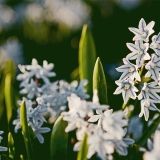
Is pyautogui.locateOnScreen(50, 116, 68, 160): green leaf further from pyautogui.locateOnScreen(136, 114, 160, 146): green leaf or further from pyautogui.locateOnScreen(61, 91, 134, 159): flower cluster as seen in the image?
pyautogui.locateOnScreen(136, 114, 160, 146): green leaf

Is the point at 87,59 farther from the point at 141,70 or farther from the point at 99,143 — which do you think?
the point at 99,143

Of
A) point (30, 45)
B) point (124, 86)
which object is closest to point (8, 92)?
point (124, 86)

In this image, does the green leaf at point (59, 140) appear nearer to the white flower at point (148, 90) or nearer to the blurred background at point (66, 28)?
the white flower at point (148, 90)

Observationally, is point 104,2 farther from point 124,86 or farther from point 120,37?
point 124,86

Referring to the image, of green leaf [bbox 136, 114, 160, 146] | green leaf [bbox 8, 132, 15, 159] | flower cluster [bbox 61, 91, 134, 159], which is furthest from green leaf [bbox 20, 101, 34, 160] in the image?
green leaf [bbox 136, 114, 160, 146]

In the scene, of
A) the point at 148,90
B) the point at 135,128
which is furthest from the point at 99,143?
the point at 135,128

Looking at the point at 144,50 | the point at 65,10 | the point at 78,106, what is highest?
the point at 65,10
